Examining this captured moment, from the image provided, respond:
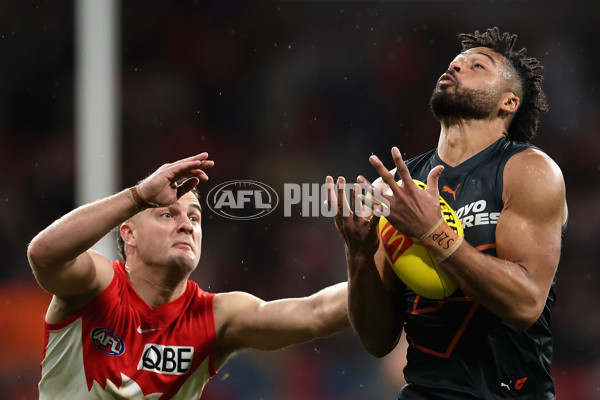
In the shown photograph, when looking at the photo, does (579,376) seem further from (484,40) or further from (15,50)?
(15,50)

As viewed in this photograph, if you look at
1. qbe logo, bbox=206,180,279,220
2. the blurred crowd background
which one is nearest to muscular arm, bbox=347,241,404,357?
the blurred crowd background

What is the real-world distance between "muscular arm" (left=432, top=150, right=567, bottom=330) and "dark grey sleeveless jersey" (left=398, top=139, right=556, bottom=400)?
7 cm

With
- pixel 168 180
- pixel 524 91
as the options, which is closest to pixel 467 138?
pixel 524 91

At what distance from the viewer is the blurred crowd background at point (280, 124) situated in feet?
18.3

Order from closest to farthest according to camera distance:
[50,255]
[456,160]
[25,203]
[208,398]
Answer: [456,160] → [50,255] → [208,398] → [25,203]

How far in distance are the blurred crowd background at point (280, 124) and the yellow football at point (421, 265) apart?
2953mm

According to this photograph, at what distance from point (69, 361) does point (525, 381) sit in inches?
71.9

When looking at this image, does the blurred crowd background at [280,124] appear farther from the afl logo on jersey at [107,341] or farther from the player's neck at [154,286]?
the afl logo on jersey at [107,341]

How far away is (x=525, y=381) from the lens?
102 inches

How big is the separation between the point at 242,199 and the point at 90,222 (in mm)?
3403

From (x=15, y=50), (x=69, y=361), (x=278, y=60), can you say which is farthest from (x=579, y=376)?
(x=15, y=50)

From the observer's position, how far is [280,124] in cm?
634

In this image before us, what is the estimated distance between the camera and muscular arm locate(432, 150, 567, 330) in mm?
2363

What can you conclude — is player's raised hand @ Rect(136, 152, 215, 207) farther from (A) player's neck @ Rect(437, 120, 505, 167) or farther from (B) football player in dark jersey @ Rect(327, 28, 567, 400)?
(A) player's neck @ Rect(437, 120, 505, 167)
